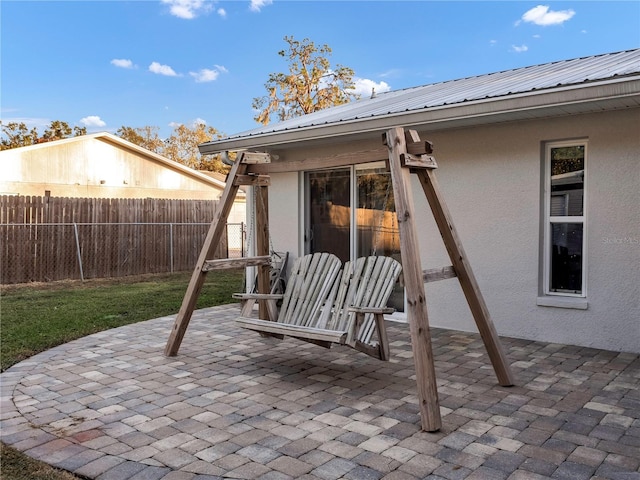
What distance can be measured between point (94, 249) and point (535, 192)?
1020 centimetres

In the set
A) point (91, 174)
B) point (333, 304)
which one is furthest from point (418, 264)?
point (91, 174)

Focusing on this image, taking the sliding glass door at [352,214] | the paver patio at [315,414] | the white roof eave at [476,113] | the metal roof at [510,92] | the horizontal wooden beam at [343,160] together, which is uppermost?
the metal roof at [510,92]

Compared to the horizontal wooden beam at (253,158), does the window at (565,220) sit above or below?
below

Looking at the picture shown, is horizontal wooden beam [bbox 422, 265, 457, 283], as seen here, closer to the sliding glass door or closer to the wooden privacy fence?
the sliding glass door

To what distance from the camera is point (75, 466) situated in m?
2.79

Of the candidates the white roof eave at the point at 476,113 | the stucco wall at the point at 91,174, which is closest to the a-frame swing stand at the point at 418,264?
the white roof eave at the point at 476,113

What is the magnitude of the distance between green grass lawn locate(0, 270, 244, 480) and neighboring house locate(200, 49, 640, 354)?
3.12 metres

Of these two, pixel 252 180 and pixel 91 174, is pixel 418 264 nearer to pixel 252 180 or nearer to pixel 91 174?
pixel 252 180

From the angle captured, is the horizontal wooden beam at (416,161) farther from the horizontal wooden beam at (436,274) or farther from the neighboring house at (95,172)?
the neighboring house at (95,172)

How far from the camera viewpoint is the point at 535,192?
18.4 feet

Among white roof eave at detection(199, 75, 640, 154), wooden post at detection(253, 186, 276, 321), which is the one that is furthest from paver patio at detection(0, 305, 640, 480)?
white roof eave at detection(199, 75, 640, 154)

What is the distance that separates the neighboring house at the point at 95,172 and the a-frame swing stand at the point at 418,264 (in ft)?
41.9

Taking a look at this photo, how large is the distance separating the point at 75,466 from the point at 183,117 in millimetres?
36235

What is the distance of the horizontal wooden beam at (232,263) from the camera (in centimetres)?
509
